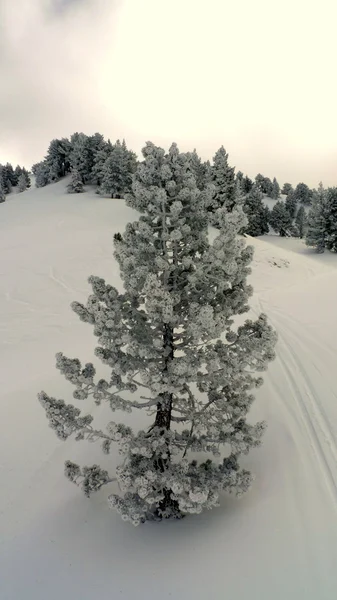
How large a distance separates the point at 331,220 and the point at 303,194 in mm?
60841

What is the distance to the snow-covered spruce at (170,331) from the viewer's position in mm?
6500

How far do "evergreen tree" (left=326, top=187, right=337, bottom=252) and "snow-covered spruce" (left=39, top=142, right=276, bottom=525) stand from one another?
43.0 meters

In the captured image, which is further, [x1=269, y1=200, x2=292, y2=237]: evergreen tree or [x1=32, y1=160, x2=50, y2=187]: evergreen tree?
[x1=269, y1=200, x2=292, y2=237]: evergreen tree

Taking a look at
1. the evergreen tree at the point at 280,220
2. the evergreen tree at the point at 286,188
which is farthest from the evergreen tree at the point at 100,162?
the evergreen tree at the point at 286,188

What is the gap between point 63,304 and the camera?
950 inches

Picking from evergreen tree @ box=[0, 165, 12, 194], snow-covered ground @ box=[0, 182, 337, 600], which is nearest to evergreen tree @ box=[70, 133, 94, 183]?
evergreen tree @ box=[0, 165, 12, 194]

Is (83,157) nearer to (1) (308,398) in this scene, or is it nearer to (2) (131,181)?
(2) (131,181)

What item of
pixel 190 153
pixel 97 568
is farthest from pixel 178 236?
pixel 97 568

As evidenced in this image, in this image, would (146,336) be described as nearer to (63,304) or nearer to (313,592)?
(313,592)

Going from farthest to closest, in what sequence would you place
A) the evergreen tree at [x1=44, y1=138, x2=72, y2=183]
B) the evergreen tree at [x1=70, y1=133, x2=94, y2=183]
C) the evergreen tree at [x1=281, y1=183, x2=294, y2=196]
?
the evergreen tree at [x1=281, y1=183, x2=294, y2=196]
the evergreen tree at [x1=44, y1=138, x2=72, y2=183]
the evergreen tree at [x1=70, y1=133, x2=94, y2=183]

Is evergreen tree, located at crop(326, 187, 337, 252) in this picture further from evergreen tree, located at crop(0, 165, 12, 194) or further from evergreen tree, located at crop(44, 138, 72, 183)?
evergreen tree, located at crop(0, 165, 12, 194)

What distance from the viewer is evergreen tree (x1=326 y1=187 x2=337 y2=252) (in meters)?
44.9

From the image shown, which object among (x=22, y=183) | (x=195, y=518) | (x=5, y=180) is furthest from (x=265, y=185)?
(x=195, y=518)

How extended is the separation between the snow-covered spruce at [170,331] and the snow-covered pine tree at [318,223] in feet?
141
